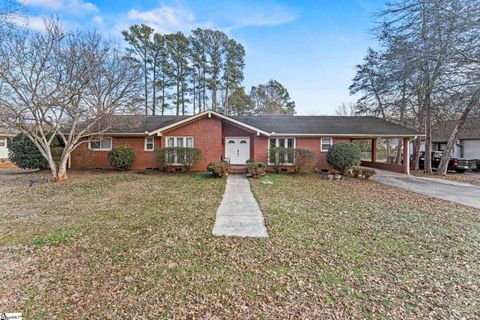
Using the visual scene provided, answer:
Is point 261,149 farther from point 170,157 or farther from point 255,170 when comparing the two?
point 170,157

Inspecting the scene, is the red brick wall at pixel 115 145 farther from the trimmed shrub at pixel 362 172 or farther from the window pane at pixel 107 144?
the trimmed shrub at pixel 362 172

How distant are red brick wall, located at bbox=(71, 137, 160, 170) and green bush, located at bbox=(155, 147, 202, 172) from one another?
6.51ft

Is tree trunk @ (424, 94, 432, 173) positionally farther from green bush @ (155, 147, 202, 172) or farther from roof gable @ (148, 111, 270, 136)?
green bush @ (155, 147, 202, 172)

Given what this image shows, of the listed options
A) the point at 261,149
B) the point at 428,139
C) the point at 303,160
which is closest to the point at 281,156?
the point at 303,160

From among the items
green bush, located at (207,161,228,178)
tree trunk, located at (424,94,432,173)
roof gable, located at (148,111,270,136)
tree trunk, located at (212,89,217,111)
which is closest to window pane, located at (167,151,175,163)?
roof gable, located at (148,111,270,136)

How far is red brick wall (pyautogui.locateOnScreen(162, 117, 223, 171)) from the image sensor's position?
14.4 m

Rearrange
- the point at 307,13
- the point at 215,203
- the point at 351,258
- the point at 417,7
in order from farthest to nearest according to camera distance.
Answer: the point at 307,13 < the point at 417,7 < the point at 215,203 < the point at 351,258

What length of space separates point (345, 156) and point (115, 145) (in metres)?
15.1

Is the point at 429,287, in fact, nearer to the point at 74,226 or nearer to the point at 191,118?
the point at 74,226

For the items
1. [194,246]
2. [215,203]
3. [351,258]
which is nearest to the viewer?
[351,258]

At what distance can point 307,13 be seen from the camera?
12.7 m

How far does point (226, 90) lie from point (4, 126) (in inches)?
864

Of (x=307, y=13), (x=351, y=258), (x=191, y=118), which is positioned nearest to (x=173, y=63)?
(x=191, y=118)

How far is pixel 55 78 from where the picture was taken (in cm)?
1022
